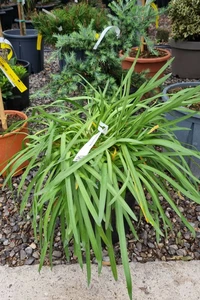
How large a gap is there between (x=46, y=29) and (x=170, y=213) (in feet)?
5.89

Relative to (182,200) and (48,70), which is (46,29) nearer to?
(48,70)

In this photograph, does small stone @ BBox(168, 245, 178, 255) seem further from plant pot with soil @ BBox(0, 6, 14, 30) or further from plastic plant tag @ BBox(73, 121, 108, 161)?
plant pot with soil @ BBox(0, 6, 14, 30)

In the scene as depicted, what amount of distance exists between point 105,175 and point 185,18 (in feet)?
8.02

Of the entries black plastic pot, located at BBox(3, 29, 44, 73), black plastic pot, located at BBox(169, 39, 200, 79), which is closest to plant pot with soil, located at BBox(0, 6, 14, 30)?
black plastic pot, located at BBox(3, 29, 44, 73)

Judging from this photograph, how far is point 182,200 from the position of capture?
1.77 m

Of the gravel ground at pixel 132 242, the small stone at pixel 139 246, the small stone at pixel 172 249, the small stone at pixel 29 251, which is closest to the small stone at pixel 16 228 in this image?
the gravel ground at pixel 132 242

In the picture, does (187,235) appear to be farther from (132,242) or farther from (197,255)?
(132,242)

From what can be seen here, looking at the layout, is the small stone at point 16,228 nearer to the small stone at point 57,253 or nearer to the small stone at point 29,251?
the small stone at point 29,251

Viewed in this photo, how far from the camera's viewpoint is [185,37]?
10.1 feet

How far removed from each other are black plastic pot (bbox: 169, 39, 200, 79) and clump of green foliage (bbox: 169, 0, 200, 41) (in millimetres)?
82

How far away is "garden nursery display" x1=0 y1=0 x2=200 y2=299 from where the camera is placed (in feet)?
3.67

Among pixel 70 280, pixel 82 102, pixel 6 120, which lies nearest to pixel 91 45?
pixel 82 102

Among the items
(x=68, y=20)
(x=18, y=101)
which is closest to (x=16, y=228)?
(x=18, y=101)

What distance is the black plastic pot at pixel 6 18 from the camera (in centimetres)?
552
